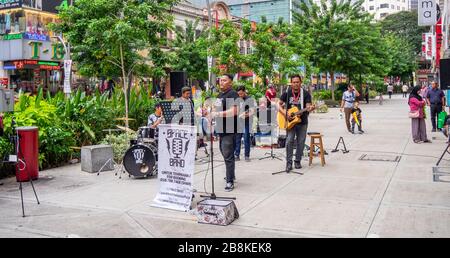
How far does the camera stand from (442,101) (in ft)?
52.3

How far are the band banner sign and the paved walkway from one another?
0.28m

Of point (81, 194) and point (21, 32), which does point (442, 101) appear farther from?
point (21, 32)

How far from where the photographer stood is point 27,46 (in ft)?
94.2

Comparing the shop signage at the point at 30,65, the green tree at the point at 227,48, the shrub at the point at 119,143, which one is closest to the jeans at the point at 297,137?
the shrub at the point at 119,143

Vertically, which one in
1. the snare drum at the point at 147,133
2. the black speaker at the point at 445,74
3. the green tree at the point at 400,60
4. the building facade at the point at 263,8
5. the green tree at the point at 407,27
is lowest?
the snare drum at the point at 147,133

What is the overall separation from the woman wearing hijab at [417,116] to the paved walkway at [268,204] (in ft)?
10.9

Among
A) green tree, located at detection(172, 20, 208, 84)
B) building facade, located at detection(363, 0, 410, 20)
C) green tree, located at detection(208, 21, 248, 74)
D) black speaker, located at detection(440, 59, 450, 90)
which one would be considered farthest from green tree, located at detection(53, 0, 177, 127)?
building facade, located at detection(363, 0, 410, 20)

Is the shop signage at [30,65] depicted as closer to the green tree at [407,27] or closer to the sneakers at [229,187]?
the sneakers at [229,187]

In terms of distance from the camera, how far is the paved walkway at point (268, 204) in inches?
222

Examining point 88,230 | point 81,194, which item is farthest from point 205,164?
point 88,230

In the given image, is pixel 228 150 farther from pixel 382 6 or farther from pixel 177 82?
pixel 382 6

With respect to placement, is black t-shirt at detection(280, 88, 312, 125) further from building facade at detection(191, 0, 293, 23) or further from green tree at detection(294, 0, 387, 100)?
building facade at detection(191, 0, 293, 23)

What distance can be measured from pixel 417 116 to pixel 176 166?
9.40m
